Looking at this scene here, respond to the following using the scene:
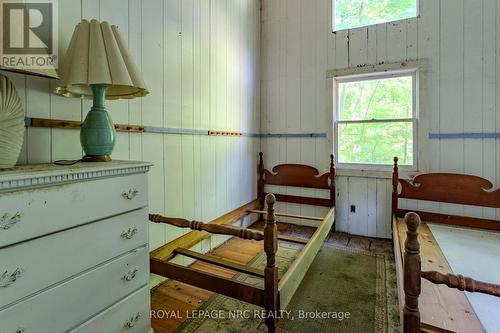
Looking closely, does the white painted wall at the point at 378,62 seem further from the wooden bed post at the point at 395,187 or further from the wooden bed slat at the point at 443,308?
the wooden bed slat at the point at 443,308

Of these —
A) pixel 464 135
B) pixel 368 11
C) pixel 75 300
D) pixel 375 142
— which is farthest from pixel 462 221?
pixel 75 300

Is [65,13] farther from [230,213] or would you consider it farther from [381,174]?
[381,174]

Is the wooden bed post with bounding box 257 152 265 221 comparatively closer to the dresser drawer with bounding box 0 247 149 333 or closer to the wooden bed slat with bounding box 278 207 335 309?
the wooden bed slat with bounding box 278 207 335 309

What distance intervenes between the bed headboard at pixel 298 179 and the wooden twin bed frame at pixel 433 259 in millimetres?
675

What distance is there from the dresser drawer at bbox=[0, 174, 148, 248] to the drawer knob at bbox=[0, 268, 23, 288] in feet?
0.31

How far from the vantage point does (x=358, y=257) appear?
96.7 inches

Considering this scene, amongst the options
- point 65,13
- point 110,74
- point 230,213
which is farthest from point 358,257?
point 65,13

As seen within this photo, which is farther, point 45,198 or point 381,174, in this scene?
point 381,174

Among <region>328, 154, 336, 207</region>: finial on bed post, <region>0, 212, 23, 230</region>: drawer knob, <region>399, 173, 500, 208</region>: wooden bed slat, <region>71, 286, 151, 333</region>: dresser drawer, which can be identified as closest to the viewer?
<region>0, 212, 23, 230</region>: drawer knob

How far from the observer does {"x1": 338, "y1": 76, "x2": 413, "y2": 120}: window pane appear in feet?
9.30

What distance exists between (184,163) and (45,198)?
4.21ft

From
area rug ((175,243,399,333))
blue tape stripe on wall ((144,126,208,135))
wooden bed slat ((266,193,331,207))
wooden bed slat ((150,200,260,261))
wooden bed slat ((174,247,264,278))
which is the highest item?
blue tape stripe on wall ((144,126,208,135))

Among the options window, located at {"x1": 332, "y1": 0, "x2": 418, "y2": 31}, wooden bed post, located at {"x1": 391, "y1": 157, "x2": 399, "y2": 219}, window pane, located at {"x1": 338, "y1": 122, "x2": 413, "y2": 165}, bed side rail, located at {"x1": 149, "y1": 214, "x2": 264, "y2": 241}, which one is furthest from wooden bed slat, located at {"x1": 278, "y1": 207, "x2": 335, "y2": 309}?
window, located at {"x1": 332, "y1": 0, "x2": 418, "y2": 31}

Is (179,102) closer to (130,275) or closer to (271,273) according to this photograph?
(130,275)
